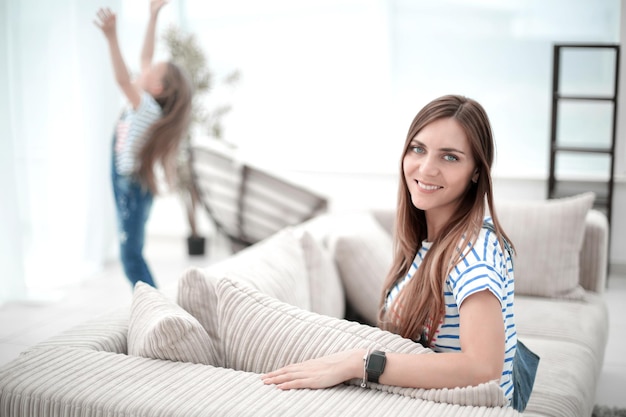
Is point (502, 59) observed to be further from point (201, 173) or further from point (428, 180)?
point (428, 180)

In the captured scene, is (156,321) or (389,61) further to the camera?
(389,61)

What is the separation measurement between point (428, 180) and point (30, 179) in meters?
3.19

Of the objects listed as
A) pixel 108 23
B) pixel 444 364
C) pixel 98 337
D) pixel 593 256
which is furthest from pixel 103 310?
pixel 444 364

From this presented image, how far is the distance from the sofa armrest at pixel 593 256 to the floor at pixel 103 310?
393mm

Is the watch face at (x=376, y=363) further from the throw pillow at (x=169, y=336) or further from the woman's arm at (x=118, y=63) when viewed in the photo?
the woman's arm at (x=118, y=63)

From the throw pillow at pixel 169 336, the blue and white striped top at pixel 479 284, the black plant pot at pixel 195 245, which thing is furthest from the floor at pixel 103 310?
the blue and white striped top at pixel 479 284

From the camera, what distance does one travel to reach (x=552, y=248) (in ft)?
9.26

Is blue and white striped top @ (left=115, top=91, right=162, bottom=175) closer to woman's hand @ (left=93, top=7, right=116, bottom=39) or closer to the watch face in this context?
woman's hand @ (left=93, top=7, right=116, bottom=39)

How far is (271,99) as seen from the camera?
567 centimetres

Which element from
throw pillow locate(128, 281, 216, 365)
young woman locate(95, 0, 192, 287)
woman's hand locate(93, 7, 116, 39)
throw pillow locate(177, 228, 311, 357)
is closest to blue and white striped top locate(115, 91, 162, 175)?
young woman locate(95, 0, 192, 287)

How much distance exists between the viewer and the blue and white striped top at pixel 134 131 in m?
3.46

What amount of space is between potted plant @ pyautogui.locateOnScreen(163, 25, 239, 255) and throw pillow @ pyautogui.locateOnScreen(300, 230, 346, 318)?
2.53 meters

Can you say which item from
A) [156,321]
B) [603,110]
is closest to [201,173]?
[603,110]

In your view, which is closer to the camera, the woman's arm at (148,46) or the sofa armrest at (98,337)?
the sofa armrest at (98,337)
